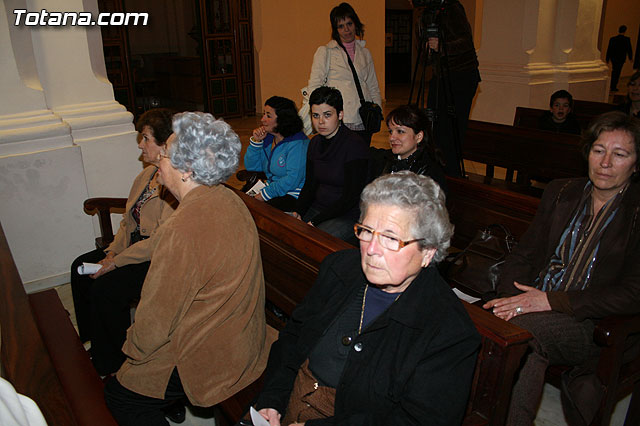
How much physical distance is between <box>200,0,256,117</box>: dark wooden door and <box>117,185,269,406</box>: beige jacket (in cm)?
883

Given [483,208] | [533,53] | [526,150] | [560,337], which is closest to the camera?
[560,337]

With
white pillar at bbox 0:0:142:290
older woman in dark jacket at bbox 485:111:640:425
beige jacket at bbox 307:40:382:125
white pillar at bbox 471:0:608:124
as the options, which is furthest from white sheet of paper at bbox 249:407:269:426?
white pillar at bbox 471:0:608:124

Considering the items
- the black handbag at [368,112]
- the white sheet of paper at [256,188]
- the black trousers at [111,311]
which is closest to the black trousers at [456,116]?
the black handbag at [368,112]

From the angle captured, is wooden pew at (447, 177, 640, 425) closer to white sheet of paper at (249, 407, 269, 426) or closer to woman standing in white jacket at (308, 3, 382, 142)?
white sheet of paper at (249, 407, 269, 426)

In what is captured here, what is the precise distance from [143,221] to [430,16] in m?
2.53

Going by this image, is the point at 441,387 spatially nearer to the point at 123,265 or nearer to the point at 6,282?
the point at 6,282

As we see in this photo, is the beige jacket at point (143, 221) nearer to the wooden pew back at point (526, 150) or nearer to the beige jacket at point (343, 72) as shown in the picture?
the beige jacket at point (343, 72)

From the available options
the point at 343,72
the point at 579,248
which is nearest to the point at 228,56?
the point at 343,72

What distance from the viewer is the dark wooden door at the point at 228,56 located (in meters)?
10.1

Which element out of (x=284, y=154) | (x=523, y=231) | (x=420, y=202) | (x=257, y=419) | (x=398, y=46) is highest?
(x=398, y=46)

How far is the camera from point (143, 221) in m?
2.98

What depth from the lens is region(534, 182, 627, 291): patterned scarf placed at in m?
2.37

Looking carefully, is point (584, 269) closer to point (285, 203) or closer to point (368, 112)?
point (285, 203)

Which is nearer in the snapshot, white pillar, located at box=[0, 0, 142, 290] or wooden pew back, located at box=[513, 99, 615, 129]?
white pillar, located at box=[0, 0, 142, 290]
